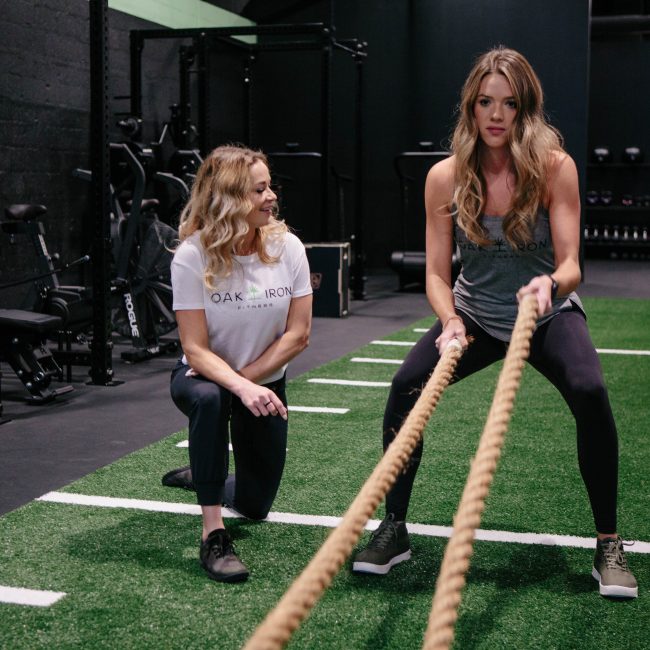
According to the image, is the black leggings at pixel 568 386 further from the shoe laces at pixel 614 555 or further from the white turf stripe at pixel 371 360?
the white turf stripe at pixel 371 360

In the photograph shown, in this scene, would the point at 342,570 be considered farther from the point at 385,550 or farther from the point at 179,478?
the point at 179,478

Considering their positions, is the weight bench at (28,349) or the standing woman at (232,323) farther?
the weight bench at (28,349)

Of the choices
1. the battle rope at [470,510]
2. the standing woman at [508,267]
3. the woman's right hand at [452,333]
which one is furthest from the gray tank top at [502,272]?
the battle rope at [470,510]

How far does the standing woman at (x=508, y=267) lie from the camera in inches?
90.2

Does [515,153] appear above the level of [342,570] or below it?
above

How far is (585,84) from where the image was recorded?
1017cm

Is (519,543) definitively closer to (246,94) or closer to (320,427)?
(320,427)

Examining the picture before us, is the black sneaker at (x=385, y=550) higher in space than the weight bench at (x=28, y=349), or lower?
lower

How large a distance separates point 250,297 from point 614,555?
118 cm

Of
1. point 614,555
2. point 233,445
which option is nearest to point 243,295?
point 233,445

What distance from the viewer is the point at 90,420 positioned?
4.29m

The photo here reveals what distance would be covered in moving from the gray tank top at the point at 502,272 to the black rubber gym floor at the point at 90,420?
1.52 m

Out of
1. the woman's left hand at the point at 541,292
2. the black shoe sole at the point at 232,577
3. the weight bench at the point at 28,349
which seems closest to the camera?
the woman's left hand at the point at 541,292

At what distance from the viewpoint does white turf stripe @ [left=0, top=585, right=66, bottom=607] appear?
2262mm
